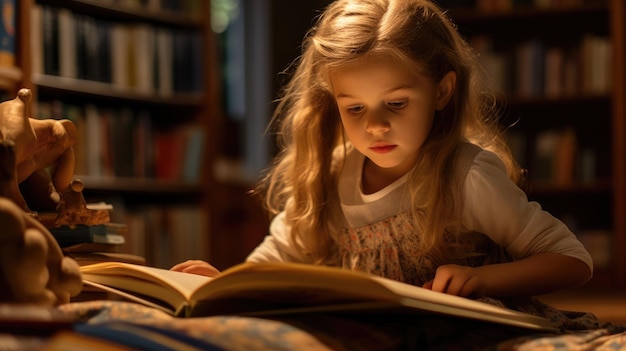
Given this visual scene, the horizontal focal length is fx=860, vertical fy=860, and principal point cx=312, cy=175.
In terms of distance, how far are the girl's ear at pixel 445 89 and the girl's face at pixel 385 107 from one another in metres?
0.03

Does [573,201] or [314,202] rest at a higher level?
[314,202]

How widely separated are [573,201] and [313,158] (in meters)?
3.17

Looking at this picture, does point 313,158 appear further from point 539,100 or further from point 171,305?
point 539,100

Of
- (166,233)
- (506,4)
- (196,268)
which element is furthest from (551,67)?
(196,268)

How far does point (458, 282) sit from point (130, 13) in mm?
2656

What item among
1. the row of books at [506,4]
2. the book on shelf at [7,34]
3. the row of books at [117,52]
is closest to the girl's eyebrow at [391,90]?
the book on shelf at [7,34]

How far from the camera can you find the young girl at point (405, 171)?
3.59 ft

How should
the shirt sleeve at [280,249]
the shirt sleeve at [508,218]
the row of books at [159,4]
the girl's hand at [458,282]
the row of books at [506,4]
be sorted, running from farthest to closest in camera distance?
1. the row of books at [506,4]
2. the row of books at [159,4]
3. the shirt sleeve at [280,249]
4. the shirt sleeve at [508,218]
5. the girl's hand at [458,282]

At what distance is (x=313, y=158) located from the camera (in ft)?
4.44

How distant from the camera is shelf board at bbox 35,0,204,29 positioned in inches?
123

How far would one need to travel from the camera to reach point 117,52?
130 inches

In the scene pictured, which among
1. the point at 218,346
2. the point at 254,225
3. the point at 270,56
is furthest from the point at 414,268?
the point at 270,56

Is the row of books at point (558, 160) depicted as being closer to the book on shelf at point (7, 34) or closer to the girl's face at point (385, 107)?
the book on shelf at point (7, 34)

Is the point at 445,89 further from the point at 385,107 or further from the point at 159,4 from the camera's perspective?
the point at 159,4
